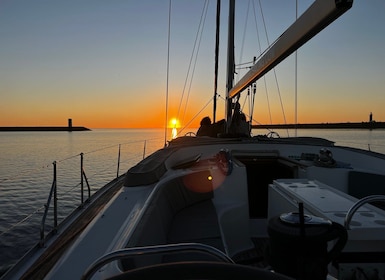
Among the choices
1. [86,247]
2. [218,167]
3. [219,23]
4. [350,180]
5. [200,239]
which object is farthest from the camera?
[219,23]

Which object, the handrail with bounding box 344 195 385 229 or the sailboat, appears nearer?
the sailboat

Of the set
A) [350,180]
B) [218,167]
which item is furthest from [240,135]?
[350,180]

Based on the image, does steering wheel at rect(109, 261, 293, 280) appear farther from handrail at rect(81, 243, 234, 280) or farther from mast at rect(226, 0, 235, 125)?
mast at rect(226, 0, 235, 125)

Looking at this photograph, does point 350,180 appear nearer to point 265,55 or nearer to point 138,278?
point 265,55

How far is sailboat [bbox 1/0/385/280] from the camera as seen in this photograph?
1351 mm

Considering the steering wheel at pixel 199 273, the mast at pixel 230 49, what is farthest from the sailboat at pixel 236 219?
the mast at pixel 230 49

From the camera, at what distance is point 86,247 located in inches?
83.3

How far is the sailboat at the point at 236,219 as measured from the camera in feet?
4.43

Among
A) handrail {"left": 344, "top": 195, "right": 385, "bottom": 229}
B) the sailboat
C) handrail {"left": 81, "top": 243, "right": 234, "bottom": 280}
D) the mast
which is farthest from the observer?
the mast

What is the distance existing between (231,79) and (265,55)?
153 inches

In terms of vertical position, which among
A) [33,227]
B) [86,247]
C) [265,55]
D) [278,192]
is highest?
[265,55]

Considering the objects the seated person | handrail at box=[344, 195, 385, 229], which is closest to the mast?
the seated person

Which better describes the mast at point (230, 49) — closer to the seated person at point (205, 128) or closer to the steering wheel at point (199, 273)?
the seated person at point (205, 128)

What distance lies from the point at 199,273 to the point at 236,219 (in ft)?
11.0
